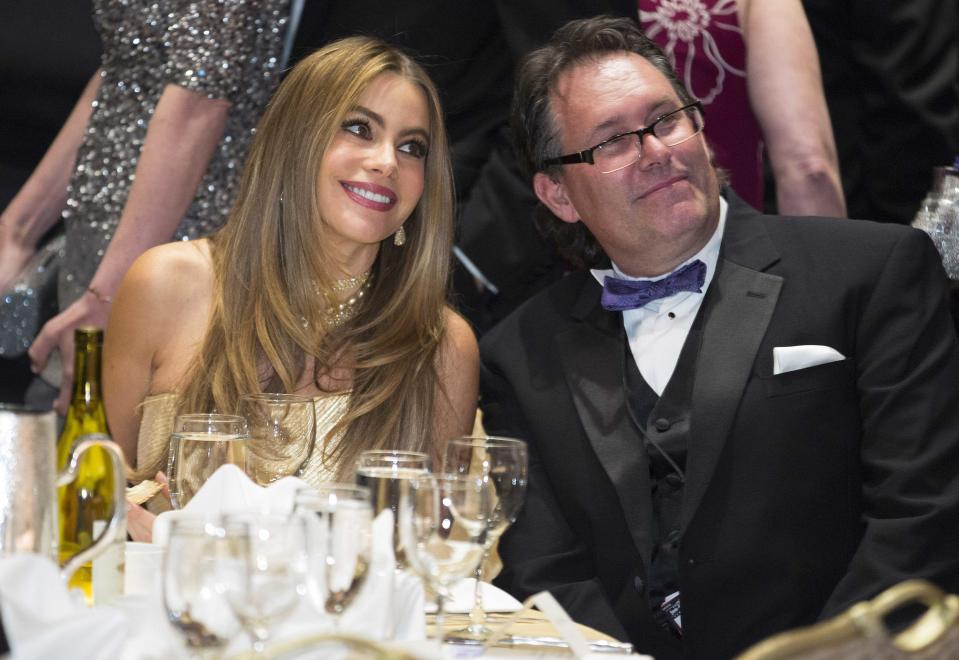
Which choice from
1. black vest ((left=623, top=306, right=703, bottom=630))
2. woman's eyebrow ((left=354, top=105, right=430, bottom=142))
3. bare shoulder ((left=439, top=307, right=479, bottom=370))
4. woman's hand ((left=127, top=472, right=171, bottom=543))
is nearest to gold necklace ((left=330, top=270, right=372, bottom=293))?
bare shoulder ((left=439, top=307, right=479, bottom=370))

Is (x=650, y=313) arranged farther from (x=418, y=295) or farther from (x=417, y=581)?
(x=417, y=581)

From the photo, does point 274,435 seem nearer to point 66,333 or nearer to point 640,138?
point 640,138

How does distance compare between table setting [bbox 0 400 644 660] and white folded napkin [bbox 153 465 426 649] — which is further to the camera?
white folded napkin [bbox 153 465 426 649]

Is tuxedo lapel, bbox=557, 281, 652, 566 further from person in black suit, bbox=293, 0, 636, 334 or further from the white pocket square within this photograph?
person in black suit, bbox=293, 0, 636, 334

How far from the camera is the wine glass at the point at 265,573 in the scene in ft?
4.23

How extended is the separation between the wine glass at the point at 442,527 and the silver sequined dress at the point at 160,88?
2.08 metres

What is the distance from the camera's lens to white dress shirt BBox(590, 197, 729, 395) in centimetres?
269

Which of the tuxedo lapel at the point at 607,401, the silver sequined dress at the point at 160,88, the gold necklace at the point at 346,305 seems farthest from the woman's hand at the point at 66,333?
the tuxedo lapel at the point at 607,401

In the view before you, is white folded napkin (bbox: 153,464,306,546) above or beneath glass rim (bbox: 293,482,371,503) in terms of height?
beneath

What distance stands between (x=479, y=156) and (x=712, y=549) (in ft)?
5.03

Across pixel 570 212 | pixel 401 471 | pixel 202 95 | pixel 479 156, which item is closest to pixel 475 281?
pixel 479 156

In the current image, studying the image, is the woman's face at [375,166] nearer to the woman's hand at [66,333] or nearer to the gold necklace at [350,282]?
the gold necklace at [350,282]

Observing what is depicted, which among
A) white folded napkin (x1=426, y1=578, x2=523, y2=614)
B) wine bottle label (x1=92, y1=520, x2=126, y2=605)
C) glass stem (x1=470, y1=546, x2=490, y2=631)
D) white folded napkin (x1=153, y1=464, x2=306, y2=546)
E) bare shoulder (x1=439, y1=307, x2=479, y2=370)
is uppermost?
bare shoulder (x1=439, y1=307, x2=479, y2=370)

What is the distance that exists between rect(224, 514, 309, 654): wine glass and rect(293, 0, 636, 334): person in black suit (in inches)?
86.3
